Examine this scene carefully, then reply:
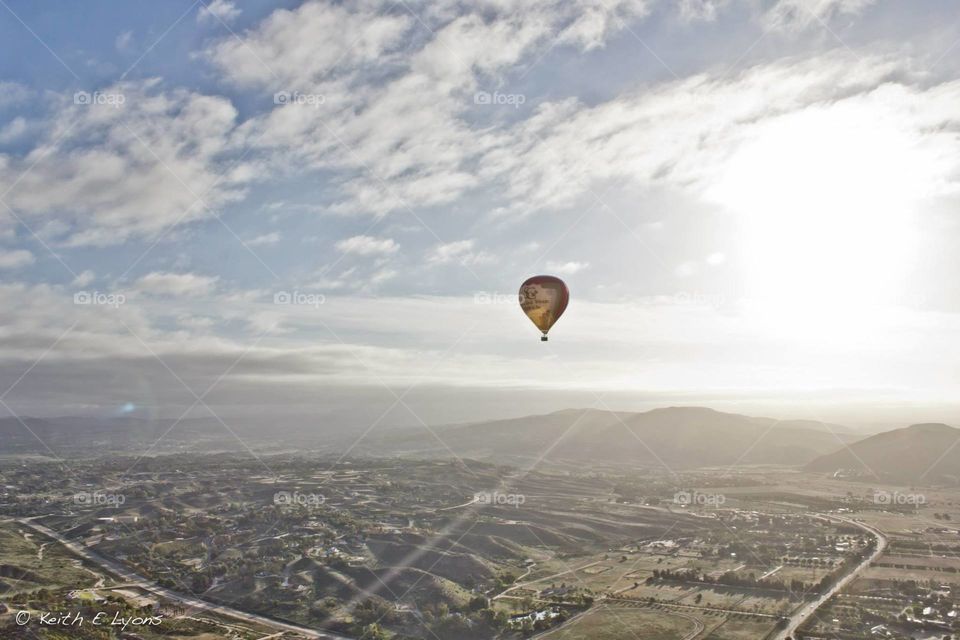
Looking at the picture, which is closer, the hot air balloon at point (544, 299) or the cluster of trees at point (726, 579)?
the hot air balloon at point (544, 299)

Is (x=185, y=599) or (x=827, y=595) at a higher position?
(x=827, y=595)

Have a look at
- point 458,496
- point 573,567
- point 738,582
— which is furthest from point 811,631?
point 458,496


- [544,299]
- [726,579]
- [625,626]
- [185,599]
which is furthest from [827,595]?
[185,599]

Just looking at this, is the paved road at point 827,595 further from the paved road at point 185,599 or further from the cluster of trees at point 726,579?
the paved road at point 185,599

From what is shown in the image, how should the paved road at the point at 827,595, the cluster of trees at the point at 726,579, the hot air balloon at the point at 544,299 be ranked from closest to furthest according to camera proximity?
the hot air balloon at the point at 544,299 → the paved road at the point at 827,595 → the cluster of trees at the point at 726,579

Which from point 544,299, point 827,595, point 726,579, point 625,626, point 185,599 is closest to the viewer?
point 544,299

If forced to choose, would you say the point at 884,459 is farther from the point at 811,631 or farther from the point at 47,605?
the point at 47,605

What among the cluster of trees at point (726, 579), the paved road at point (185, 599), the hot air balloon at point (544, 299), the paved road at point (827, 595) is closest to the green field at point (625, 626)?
the paved road at point (827, 595)

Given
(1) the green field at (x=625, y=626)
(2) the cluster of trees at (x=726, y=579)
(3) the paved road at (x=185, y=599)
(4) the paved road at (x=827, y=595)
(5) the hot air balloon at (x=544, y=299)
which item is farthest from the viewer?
(2) the cluster of trees at (x=726, y=579)

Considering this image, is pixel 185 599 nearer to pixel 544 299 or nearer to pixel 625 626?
pixel 625 626
